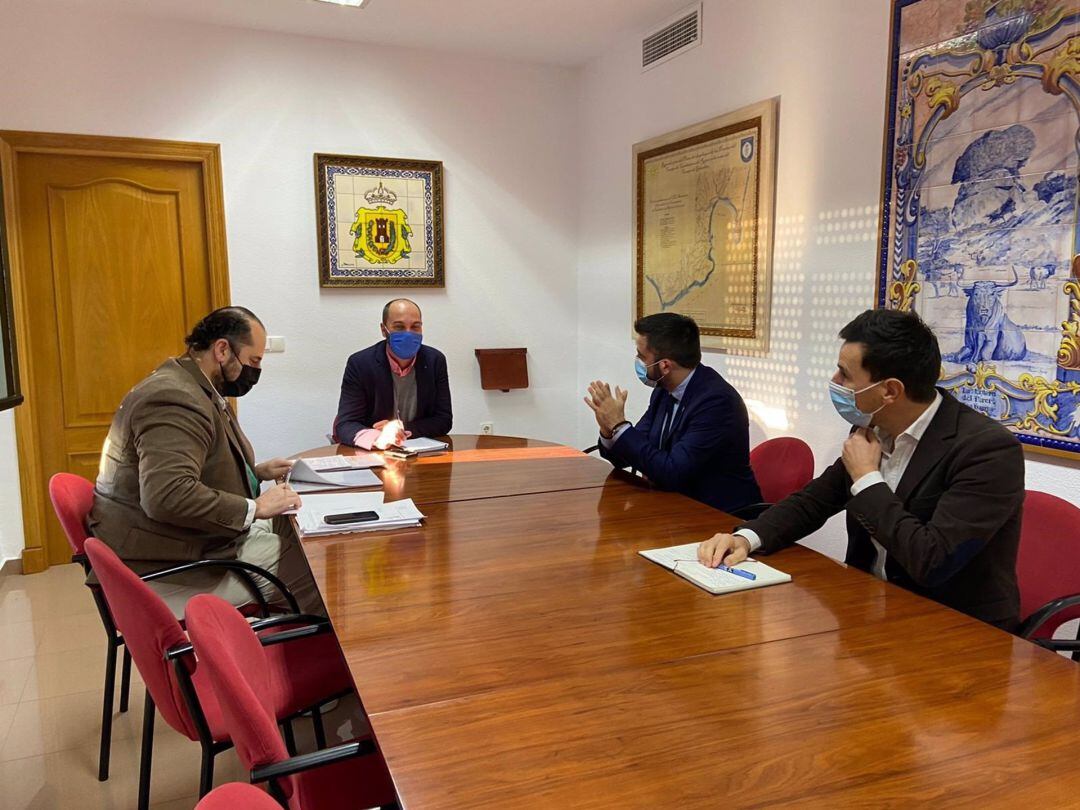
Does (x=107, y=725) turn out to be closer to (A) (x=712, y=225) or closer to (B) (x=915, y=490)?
(B) (x=915, y=490)

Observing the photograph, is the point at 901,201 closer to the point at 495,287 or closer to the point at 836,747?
the point at 836,747

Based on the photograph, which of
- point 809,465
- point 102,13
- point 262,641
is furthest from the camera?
point 102,13

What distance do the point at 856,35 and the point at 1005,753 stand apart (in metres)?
2.73

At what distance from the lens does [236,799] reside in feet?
2.60

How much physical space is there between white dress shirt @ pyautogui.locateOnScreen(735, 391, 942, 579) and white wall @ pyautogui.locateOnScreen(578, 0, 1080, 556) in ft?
2.98

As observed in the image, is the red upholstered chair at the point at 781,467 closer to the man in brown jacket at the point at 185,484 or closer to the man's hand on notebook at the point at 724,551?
the man's hand on notebook at the point at 724,551

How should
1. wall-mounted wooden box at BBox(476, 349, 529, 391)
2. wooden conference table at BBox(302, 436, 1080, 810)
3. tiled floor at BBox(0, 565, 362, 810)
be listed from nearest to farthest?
1. wooden conference table at BBox(302, 436, 1080, 810)
2. tiled floor at BBox(0, 565, 362, 810)
3. wall-mounted wooden box at BBox(476, 349, 529, 391)

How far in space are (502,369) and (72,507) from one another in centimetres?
299

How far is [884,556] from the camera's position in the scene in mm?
1844

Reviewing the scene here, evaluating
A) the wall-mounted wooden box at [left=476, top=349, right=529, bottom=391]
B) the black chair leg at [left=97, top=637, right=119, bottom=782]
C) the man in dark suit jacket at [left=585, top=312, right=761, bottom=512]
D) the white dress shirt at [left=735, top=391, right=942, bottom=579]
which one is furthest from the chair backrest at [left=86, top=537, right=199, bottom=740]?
the wall-mounted wooden box at [left=476, top=349, right=529, bottom=391]

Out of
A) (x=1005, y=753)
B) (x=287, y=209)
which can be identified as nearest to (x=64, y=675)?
(x=287, y=209)

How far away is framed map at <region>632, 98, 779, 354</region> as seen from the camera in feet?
11.4

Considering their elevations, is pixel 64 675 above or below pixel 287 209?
below

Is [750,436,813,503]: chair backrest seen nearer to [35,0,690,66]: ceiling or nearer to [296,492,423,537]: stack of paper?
[296,492,423,537]: stack of paper
